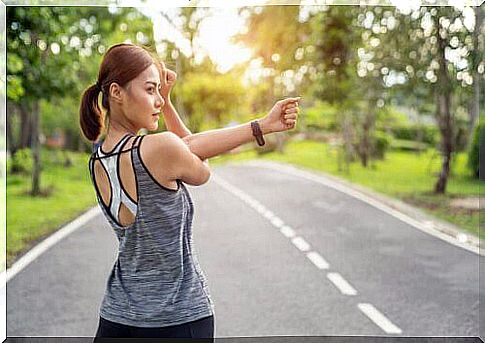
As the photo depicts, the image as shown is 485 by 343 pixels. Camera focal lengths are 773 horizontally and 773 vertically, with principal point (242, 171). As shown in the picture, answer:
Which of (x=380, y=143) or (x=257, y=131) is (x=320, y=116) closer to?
(x=380, y=143)

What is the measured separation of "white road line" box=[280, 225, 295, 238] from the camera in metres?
3.74

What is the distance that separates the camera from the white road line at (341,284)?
3486mm

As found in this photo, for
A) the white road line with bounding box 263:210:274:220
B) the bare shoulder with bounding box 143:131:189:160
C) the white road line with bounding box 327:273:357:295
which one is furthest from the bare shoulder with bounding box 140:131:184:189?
the white road line with bounding box 263:210:274:220

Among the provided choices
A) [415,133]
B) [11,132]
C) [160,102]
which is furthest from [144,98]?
[415,133]

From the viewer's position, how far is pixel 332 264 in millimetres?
3641

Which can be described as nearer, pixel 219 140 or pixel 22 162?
pixel 219 140

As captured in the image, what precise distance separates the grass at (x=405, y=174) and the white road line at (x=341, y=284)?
0.64 metres

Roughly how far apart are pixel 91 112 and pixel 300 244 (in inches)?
96.0

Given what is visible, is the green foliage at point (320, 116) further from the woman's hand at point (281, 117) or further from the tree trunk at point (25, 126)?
the woman's hand at point (281, 117)

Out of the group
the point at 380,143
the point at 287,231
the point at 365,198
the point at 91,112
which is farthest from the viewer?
the point at 380,143

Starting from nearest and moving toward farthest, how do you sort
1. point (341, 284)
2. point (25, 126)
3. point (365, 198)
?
point (341, 284) < point (365, 198) < point (25, 126)

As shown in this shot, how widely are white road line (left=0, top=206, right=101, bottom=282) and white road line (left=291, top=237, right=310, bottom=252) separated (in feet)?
3.18

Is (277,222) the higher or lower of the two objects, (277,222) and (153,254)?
the lower

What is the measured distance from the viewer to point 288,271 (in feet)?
11.8
